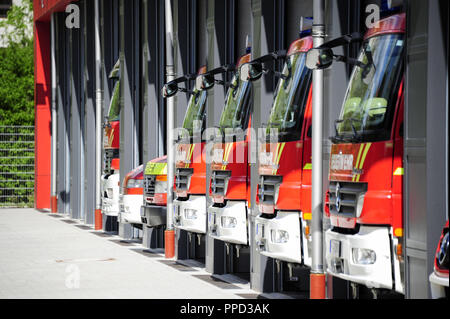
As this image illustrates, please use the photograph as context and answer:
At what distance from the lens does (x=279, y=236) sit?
392 inches

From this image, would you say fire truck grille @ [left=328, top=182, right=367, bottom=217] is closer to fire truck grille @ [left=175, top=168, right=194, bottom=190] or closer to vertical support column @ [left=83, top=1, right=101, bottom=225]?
fire truck grille @ [left=175, top=168, right=194, bottom=190]

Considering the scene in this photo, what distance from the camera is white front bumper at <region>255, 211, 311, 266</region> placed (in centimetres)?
970

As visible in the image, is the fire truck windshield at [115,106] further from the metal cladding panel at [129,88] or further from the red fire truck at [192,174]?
the red fire truck at [192,174]

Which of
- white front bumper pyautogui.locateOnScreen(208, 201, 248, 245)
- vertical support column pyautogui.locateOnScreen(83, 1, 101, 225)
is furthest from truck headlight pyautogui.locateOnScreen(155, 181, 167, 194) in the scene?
vertical support column pyautogui.locateOnScreen(83, 1, 101, 225)

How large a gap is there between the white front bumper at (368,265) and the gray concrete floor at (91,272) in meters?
3.10

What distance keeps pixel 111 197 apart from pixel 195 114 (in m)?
5.38

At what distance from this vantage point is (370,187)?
7840 mm

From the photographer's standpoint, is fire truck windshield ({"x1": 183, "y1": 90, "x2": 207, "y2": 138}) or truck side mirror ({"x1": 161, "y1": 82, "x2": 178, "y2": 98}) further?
truck side mirror ({"x1": 161, "y1": 82, "x2": 178, "y2": 98})

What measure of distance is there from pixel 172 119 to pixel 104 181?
4749mm

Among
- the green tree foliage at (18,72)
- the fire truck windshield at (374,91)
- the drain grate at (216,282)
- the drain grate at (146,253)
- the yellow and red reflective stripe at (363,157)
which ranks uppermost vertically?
the green tree foliage at (18,72)

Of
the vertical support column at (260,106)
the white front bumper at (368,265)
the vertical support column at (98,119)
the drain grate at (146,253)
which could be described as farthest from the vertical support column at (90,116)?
the white front bumper at (368,265)

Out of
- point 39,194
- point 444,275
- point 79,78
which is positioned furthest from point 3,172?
point 444,275

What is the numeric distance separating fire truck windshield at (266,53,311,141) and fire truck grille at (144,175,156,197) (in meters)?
5.94

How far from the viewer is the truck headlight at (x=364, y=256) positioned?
773 centimetres
